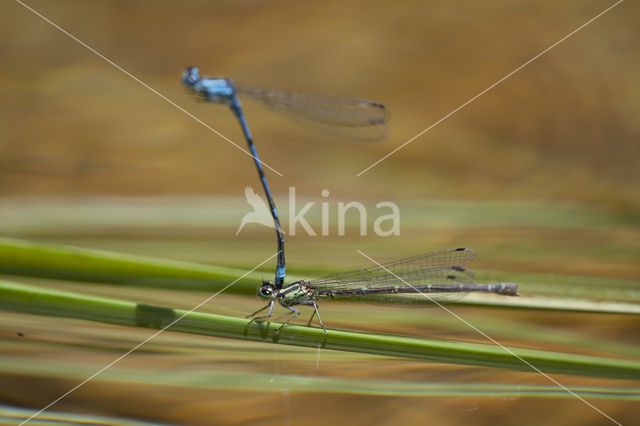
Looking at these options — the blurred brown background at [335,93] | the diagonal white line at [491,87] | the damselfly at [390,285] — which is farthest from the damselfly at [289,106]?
the diagonal white line at [491,87]

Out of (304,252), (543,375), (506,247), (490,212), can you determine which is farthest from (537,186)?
(543,375)

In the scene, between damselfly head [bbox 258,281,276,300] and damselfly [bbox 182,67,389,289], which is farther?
damselfly head [bbox 258,281,276,300]

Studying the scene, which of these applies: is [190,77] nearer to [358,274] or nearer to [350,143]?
[358,274]

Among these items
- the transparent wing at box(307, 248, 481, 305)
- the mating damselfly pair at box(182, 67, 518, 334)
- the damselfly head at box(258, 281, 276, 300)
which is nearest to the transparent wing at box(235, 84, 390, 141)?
the mating damselfly pair at box(182, 67, 518, 334)

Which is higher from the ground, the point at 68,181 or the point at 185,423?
the point at 68,181

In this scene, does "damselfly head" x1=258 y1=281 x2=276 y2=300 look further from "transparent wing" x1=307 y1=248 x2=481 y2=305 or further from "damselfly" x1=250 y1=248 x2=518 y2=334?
"transparent wing" x1=307 y1=248 x2=481 y2=305

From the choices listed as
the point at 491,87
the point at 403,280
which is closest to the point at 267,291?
the point at 403,280

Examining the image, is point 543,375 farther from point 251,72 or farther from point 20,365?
point 251,72

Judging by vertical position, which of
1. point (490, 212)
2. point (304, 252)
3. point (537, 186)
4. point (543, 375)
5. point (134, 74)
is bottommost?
point (543, 375)
